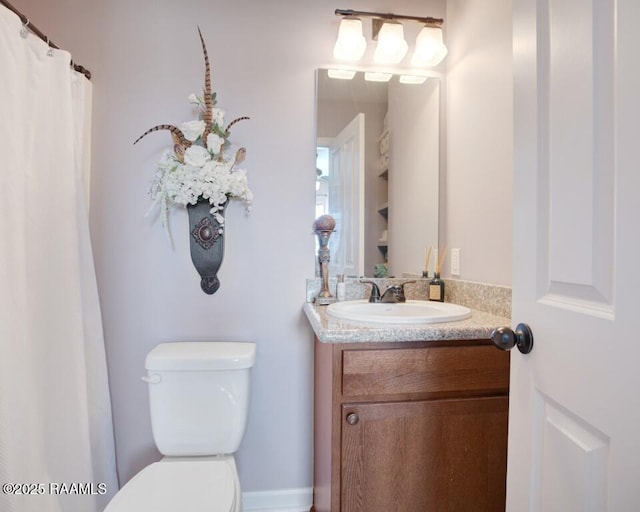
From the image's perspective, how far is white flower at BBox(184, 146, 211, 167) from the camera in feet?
4.64

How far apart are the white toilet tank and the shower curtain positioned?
0.28 metres

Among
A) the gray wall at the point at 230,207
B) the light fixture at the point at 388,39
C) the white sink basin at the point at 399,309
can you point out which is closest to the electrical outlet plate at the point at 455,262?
the white sink basin at the point at 399,309

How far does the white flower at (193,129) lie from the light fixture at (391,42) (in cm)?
88

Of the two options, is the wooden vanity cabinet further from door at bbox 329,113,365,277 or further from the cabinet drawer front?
door at bbox 329,113,365,277

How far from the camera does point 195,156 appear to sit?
1.42 m

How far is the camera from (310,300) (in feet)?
5.19

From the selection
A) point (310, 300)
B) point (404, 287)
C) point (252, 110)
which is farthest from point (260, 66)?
point (404, 287)

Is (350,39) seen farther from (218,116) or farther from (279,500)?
(279,500)

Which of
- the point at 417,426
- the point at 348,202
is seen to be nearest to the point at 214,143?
the point at 348,202

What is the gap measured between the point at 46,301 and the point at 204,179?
28.1 inches

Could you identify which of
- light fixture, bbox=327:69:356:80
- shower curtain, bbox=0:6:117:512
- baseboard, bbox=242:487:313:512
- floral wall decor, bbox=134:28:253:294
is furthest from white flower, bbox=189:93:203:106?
baseboard, bbox=242:487:313:512

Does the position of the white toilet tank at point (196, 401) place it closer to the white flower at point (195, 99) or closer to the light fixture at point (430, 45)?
the white flower at point (195, 99)

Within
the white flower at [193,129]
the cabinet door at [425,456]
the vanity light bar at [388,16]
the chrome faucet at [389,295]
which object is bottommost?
the cabinet door at [425,456]

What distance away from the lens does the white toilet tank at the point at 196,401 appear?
129cm
